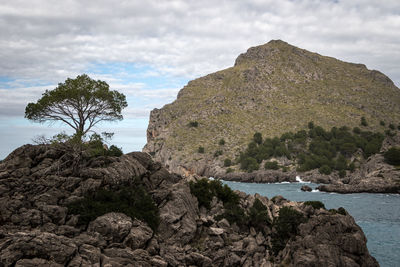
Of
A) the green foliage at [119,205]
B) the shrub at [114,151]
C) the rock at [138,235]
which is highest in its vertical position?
the shrub at [114,151]

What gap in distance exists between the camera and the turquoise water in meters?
55.8

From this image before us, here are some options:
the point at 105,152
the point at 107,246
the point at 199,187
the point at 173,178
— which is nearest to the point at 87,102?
the point at 105,152

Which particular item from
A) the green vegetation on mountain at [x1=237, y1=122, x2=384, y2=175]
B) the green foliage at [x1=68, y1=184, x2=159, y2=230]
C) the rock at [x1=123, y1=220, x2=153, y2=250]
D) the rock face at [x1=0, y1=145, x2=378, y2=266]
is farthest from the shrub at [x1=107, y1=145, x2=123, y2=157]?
the green vegetation on mountain at [x1=237, y1=122, x2=384, y2=175]

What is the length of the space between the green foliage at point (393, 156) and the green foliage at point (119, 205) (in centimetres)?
12918

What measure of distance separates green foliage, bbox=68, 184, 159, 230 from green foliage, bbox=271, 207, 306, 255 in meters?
17.9

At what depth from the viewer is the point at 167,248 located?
38.9m

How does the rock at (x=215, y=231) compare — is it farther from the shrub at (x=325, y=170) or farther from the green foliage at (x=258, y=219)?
the shrub at (x=325, y=170)

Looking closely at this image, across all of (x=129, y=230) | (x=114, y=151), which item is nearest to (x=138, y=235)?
(x=129, y=230)

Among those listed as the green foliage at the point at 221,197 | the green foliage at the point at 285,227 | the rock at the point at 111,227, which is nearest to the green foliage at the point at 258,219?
the green foliage at the point at 221,197

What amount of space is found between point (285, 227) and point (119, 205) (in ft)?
78.7

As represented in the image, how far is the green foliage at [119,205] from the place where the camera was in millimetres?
36812

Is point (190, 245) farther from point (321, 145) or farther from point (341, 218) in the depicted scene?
point (321, 145)

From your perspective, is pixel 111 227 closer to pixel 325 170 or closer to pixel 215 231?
pixel 215 231

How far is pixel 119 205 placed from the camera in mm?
39344
